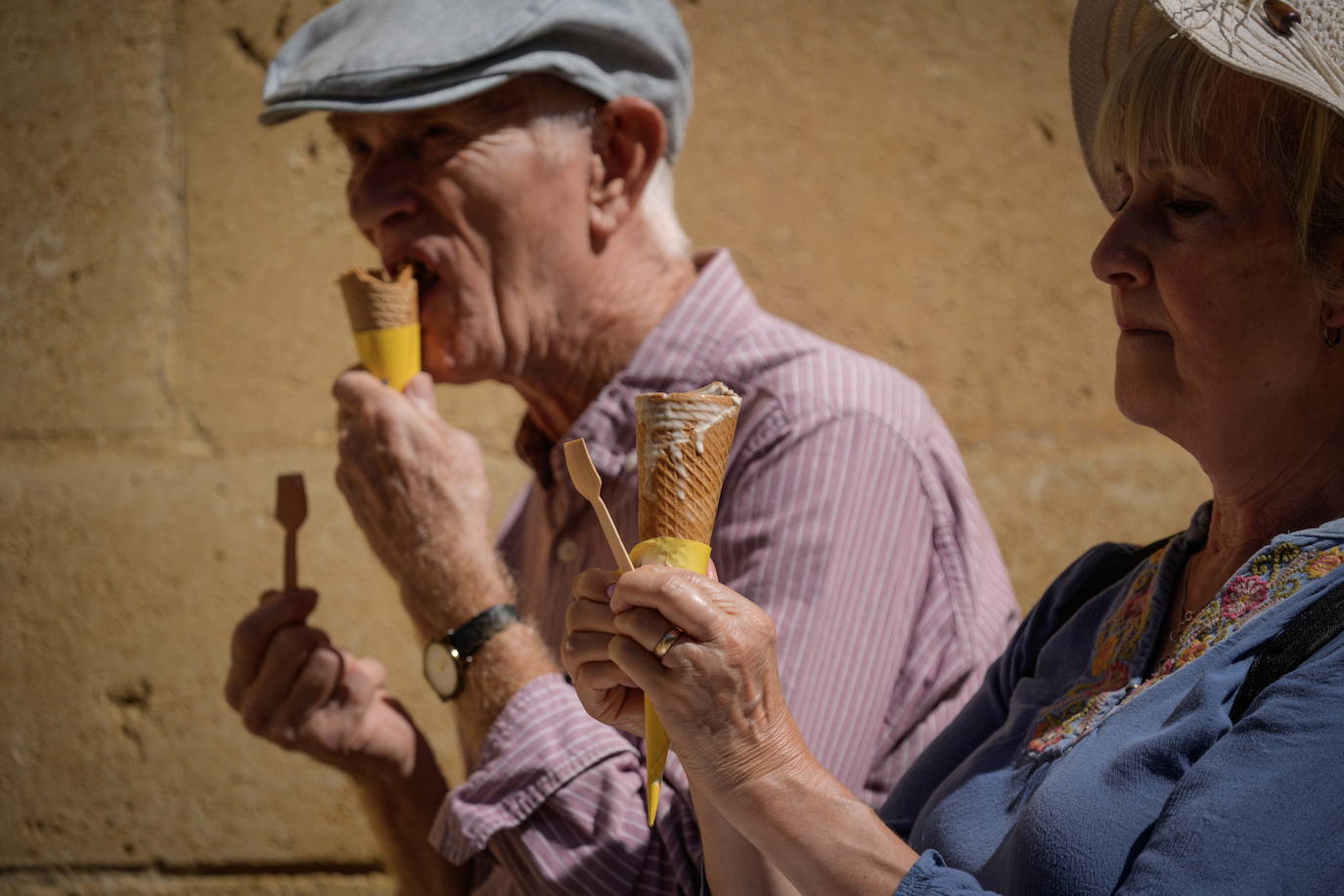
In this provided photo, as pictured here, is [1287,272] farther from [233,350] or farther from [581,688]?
[233,350]

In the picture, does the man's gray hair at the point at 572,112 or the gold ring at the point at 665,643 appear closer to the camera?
the gold ring at the point at 665,643

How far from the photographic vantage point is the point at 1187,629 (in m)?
1.19

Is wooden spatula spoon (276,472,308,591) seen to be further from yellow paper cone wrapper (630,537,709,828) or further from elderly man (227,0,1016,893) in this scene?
yellow paper cone wrapper (630,537,709,828)

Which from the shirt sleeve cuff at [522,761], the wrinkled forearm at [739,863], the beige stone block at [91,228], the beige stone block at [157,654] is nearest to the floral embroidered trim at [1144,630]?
the wrinkled forearm at [739,863]

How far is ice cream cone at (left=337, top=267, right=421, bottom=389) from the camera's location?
1923 mm

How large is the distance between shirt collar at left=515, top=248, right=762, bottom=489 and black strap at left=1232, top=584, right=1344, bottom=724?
911 millimetres

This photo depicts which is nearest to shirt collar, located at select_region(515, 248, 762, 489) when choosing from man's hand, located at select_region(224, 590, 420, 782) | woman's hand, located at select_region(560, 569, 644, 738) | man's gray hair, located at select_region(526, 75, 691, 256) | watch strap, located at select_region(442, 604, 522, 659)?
man's gray hair, located at select_region(526, 75, 691, 256)

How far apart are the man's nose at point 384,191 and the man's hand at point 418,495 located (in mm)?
235

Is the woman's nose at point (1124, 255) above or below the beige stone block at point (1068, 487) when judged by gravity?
above

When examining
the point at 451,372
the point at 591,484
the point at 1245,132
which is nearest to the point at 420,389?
the point at 451,372

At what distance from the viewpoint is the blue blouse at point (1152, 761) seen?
3.14ft

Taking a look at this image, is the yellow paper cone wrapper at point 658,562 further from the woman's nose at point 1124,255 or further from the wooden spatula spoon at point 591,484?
the woman's nose at point 1124,255

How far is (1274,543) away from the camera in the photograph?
113cm

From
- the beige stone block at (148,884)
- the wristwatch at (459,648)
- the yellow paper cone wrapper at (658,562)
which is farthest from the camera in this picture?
the beige stone block at (148,884)
